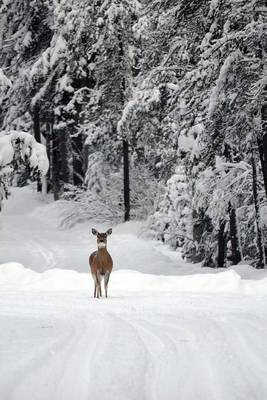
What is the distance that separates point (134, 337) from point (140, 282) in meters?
6.33

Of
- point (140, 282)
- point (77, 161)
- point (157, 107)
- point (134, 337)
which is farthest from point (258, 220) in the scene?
point (77, 161)

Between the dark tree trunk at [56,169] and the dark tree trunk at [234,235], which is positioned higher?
the dark tree trunk at [56,169]

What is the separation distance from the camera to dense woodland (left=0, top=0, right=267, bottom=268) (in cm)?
1344

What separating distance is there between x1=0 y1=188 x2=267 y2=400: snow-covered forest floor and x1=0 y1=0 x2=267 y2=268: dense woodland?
12.5 feet

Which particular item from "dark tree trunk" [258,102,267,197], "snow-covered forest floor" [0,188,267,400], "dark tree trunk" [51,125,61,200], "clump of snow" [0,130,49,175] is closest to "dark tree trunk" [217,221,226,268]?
"dark tree trunk" [258,102,267,197]

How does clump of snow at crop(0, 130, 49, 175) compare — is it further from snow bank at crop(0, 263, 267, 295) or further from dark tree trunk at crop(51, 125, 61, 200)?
dark tree trunk at crop(51, 125, 61, 200)

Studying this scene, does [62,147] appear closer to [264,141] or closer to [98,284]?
[264,141]

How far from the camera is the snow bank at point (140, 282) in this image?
11328 mm

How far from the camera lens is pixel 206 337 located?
21.1ft

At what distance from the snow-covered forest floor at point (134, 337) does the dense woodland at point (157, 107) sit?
380 cm

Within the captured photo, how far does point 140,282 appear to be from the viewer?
12828mm

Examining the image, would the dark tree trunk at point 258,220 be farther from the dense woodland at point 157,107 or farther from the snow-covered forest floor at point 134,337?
the snow-covered forest floor at point 134,337

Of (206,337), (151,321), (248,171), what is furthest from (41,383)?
(248,171)

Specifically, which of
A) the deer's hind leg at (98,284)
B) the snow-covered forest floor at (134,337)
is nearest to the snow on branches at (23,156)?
the snow-covered forest floor at (134,337)
